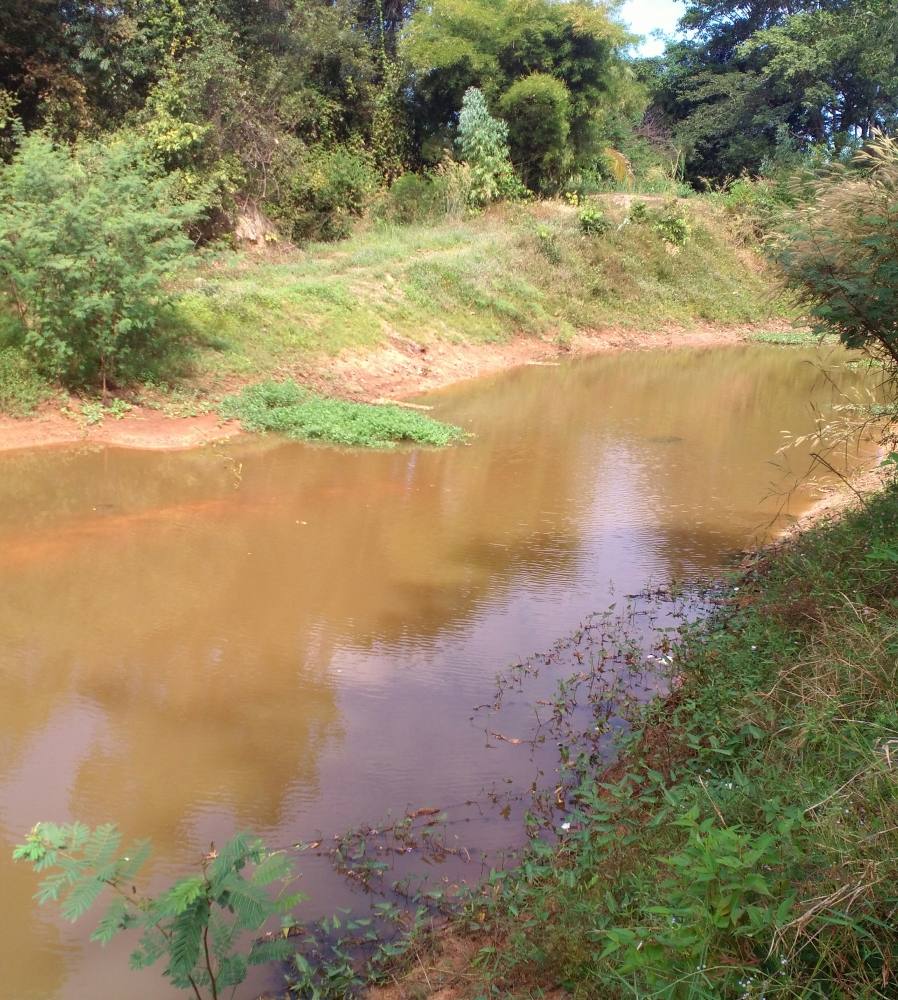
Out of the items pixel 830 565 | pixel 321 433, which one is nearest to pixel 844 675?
pixel 830 565

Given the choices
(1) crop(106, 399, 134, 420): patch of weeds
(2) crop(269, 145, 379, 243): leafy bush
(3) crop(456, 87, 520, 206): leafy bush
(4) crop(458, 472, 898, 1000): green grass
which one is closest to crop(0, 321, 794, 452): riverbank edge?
(1) crop(106, 399, 134, 420): patch of weeds

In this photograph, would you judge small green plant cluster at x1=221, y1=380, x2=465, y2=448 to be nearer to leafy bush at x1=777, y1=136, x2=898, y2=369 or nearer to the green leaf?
leafy bush at x1=777, y1=136, x2=898, y2=369

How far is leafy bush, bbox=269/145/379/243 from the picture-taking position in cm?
2066

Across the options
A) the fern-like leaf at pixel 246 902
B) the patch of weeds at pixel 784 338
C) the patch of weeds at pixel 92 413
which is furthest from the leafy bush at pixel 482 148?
the fern-like leaf at pixel 246 902

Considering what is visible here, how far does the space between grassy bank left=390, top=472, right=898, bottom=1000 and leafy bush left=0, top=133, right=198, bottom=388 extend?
7961 mm

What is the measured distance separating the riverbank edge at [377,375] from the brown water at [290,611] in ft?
1.49

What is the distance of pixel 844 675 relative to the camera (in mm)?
3824

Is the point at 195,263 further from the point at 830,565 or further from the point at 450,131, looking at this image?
the point at 450,131

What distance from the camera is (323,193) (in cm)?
2150

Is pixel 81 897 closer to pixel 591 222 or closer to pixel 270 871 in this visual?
pixel 270 871

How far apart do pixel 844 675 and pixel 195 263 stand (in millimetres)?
9509

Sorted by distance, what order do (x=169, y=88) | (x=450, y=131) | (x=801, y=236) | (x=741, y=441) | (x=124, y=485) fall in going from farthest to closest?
(x=450, y=131), (x=169, y=88), (x=741, y=441), (x=124, y=485), (x=801, y=236)

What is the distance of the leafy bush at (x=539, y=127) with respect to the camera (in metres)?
23.3

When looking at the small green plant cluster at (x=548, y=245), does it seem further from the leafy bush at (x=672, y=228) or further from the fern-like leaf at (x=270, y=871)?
the fern-like leaf at (x=270, y=871)
